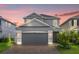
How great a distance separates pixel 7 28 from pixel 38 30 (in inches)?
20.3

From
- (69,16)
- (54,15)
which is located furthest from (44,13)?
(69,16)

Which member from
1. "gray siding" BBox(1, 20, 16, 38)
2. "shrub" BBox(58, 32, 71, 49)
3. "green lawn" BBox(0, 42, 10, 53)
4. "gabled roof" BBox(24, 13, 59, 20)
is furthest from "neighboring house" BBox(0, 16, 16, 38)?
"shrub" BBox(58, 32, 71, 49)

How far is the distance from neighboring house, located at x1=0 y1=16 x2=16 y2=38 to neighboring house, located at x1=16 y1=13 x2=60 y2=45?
0.08 m

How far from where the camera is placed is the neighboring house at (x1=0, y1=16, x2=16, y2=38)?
368 cm

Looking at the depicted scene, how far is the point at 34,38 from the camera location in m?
3.87

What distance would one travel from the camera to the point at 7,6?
3.76m

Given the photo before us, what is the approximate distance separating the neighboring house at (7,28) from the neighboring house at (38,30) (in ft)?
0.28

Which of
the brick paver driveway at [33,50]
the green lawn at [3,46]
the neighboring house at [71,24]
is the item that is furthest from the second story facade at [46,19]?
the green lawn at [3,46]

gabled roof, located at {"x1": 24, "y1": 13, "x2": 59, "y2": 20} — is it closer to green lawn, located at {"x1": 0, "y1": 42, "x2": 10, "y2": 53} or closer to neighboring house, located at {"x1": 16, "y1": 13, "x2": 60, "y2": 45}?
neighboring house, located at {"x1": 16, "y1": 13, "x2": 60, "y2": 45}

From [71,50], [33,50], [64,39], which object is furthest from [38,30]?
[71,50]

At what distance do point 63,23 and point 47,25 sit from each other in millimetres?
263
